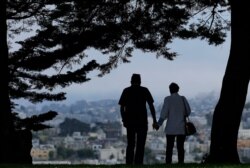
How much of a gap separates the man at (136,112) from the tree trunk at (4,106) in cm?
382

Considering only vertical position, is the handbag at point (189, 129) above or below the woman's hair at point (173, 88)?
below

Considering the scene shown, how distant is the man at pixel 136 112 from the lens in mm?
10484

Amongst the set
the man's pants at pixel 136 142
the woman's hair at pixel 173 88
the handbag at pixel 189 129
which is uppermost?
the woman's hair at pixel 173 88

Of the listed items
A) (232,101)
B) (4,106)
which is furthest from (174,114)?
(4,106)

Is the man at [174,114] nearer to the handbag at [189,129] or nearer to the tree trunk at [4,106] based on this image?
the handbag at [189,129]

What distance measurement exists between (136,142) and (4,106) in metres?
4.93

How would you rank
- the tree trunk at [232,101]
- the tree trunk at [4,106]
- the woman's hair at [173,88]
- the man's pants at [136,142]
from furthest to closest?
1. the tree trunk at [4,106]
2. the tree trunk at [232,101]
3. the woman's hair at [173,88]
4. the man's pants at [136,142]

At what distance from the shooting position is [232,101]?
1223 cm

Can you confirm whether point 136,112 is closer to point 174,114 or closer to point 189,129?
point 174,114

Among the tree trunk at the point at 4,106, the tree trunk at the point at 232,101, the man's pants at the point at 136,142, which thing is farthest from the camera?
the tree trunk at the point at 4,106

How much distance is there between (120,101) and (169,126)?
1060 millimetres

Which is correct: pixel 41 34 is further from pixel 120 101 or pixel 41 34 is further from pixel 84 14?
pixel 120 101

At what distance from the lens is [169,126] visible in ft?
36.7

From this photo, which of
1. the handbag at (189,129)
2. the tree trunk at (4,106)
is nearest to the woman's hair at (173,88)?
the handbag at (189,129)
